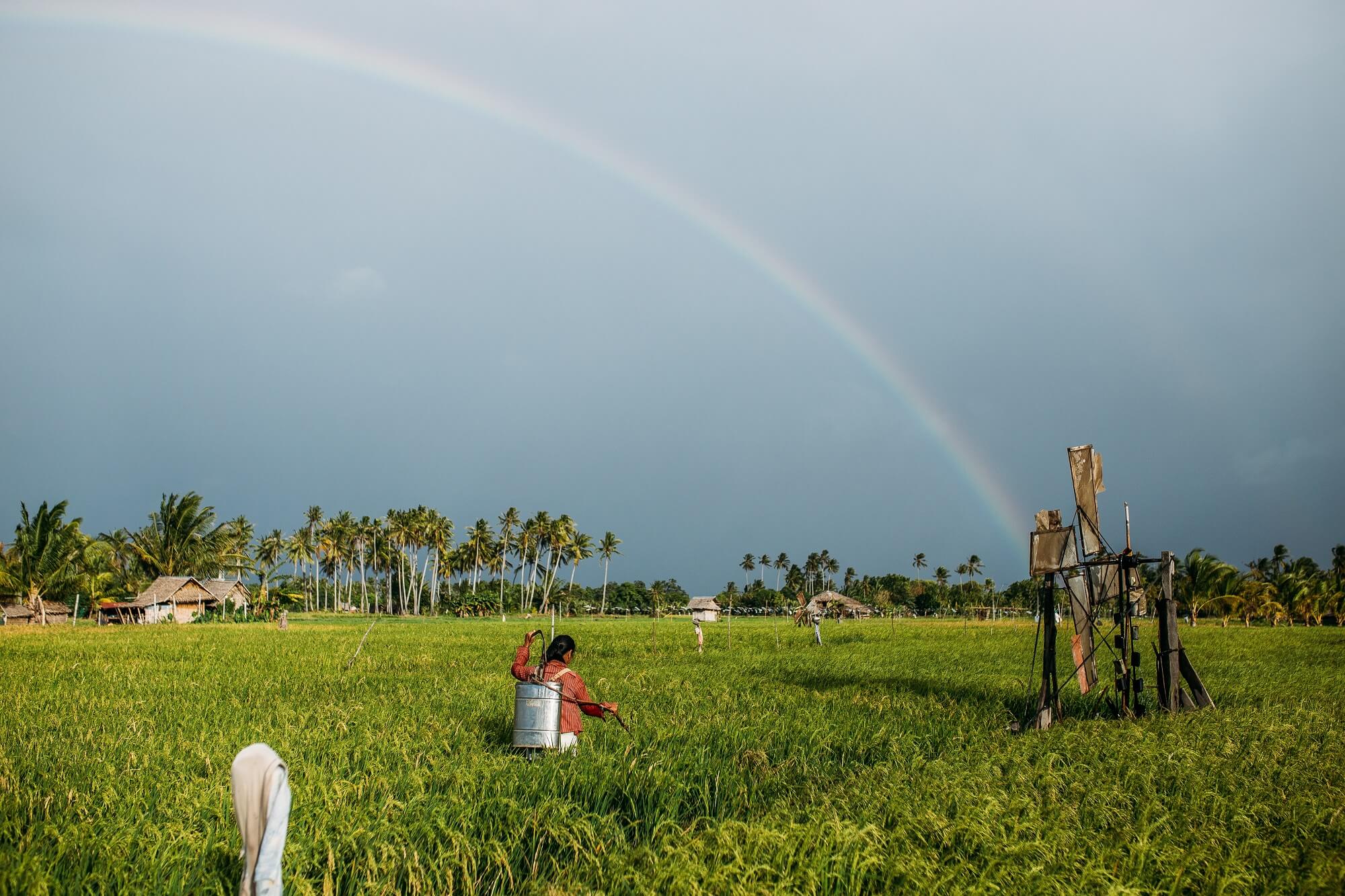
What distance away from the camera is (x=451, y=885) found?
4.04m

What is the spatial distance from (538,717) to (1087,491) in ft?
26.7

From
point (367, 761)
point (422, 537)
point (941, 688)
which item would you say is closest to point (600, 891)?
point (367, 761)

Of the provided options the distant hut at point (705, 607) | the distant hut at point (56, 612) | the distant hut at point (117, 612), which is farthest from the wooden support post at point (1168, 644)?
the distant hut at point (705, 607)

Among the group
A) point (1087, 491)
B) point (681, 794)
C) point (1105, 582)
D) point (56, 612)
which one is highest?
point (1087, 491)

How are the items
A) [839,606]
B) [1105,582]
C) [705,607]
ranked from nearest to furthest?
1. [1105,582]
2. [839,606]
3. [705,607]

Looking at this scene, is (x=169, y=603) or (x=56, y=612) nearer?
(x=169, y=603)

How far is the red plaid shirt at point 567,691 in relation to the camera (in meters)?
6.98

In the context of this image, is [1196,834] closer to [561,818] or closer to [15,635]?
[561,818]

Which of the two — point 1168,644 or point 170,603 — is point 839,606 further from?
point 1168,644

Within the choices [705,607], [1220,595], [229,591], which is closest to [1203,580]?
[1220,595]

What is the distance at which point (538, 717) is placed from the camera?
6859 millimetres

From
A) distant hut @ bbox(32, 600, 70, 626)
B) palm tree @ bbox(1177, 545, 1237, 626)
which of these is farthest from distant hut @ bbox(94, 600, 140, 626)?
palm tree @ bbox(1177, 545, 1237, 626)

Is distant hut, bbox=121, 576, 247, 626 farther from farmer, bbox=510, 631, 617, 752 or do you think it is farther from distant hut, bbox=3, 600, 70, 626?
farmer, bbox=510, 631, 617, 752

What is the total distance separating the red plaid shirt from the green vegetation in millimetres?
283
